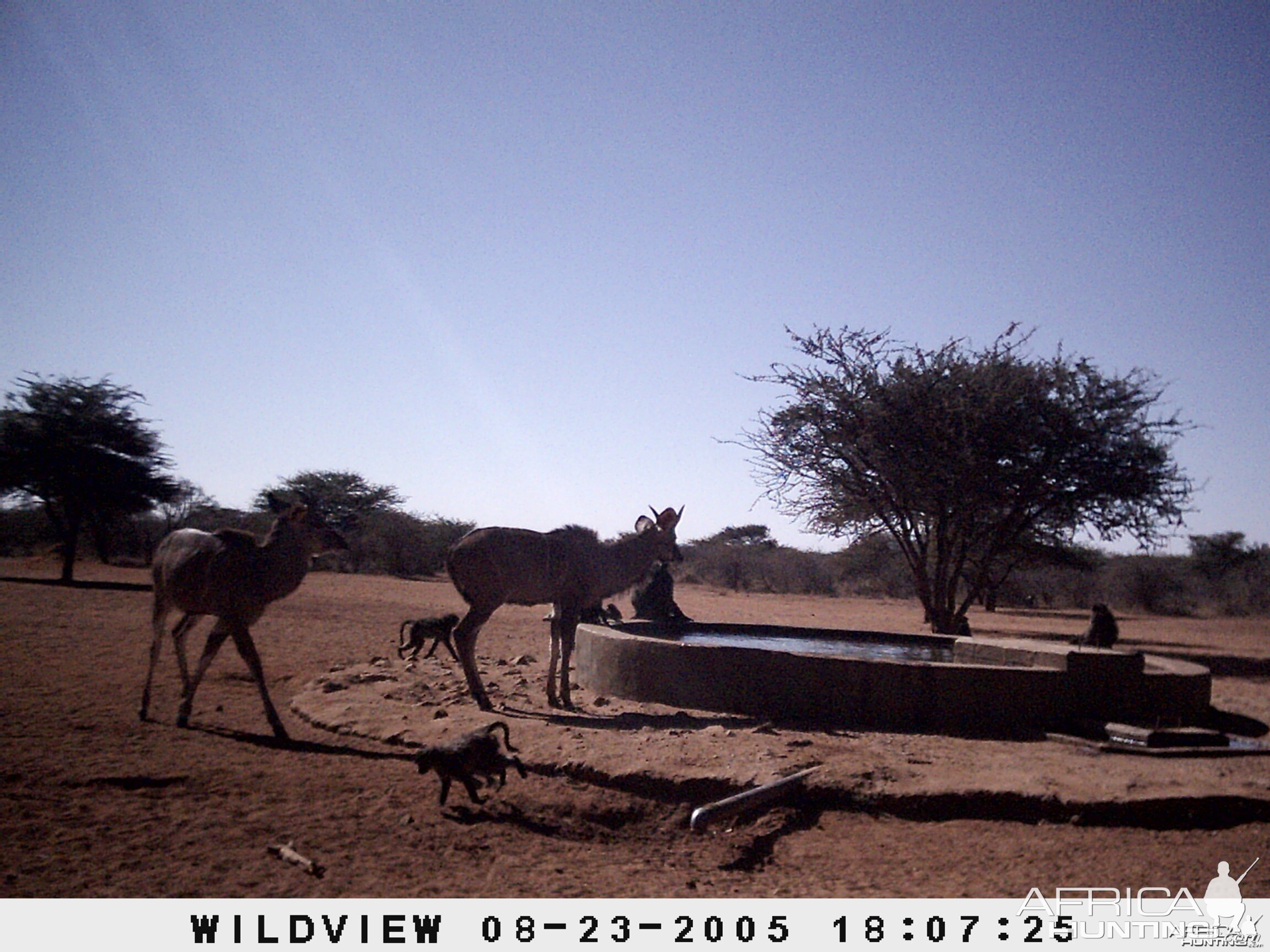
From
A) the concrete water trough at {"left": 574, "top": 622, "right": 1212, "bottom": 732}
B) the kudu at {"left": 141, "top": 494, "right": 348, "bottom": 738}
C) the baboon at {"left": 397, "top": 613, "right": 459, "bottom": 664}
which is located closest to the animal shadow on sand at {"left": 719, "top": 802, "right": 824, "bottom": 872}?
the concrete water trough at {"left": 574, "top": 622, "right": 1212, "bottom": 732}

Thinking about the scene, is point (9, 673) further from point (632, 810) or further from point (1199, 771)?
point (1199, 771)

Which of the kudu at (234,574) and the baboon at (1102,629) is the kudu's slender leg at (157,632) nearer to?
the kudu at (234,574)

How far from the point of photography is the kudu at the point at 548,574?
10.4 metres

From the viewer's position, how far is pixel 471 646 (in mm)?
10453

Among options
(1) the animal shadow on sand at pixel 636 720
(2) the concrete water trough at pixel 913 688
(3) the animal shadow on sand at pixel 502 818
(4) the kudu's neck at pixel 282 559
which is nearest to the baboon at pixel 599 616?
(2) the concrete water trough at pixel 913 688

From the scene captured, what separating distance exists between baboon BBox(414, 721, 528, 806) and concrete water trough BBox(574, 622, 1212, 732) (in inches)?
137

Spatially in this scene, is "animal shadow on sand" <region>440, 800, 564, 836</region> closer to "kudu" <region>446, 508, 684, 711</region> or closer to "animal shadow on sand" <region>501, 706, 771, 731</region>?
"animal shadow on sand" <region>501, 706, 771, 731</region>

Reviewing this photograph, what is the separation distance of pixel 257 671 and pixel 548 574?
3435mm

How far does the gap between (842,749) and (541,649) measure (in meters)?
9.89

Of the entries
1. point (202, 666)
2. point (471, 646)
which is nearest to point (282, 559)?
point (202, 666)

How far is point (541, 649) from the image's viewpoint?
17.3 metres

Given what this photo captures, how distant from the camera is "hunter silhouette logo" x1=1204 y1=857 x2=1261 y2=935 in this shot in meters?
4.93
